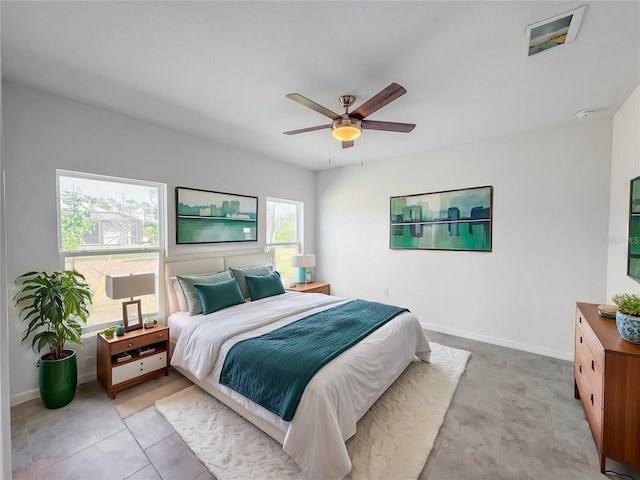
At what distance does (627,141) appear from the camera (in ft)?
8.84

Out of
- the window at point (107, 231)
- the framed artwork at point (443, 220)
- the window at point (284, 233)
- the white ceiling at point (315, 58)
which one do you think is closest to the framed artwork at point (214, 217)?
the window at point (107, 231)

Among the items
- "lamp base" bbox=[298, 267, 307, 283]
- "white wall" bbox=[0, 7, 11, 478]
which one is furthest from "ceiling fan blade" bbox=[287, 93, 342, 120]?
"lamp base" bbox=[298, 267, 307, 283]

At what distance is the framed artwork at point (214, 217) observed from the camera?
11.8ft

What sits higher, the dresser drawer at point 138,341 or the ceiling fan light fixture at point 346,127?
the ceiling fan light fixture at point 346,127

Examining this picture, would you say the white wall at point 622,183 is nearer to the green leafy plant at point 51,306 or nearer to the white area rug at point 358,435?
the white area rug at point 358,435

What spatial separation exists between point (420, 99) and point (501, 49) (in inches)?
29.8

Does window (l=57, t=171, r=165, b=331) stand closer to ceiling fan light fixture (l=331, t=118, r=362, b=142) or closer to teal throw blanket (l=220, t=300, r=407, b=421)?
teal throw blanket (l=220, t=300, r=407, b=421)

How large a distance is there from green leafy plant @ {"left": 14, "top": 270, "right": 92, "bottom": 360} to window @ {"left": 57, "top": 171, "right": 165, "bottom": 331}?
0.36 metres

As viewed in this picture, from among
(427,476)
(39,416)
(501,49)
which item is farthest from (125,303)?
(501,49)

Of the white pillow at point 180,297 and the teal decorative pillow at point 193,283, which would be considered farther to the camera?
the white pillow at point 180,297

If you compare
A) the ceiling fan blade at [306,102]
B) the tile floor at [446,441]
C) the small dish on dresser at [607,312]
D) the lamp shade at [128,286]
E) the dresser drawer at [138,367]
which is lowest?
the tile floor at [446,441]

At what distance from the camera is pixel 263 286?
3.75 metres

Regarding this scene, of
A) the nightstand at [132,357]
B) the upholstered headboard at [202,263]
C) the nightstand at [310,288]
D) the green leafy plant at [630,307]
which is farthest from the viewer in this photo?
the nightstand at [310,288]

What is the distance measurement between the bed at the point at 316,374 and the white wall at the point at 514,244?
131cm
